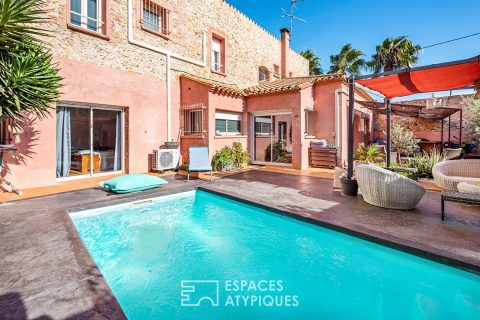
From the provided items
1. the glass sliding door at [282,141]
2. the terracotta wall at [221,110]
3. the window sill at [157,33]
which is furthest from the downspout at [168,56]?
the glass sliding door at [282,141]

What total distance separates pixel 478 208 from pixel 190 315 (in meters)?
6.75

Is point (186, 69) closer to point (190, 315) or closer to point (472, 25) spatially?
point (190, 315)

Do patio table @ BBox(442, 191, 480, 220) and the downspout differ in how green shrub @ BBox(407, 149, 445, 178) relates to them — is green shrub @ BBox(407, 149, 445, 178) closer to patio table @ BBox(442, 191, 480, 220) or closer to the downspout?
patio table @ BBox(442, 191, 480, 220)

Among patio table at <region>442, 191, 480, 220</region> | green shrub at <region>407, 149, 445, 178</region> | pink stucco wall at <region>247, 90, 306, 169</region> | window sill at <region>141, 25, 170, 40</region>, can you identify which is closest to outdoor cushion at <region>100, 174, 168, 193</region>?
window sill at <region>141, 25, 170, 40</region>

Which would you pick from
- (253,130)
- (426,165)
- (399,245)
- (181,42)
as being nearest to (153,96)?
(181,42)

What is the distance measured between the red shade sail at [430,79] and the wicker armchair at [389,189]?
2.60 meters

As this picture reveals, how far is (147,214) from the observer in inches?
242

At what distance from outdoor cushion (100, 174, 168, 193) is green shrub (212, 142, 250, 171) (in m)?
3.93

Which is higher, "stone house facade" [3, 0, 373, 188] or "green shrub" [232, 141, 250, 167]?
"stone house facade" [3, 0, 373, 188]

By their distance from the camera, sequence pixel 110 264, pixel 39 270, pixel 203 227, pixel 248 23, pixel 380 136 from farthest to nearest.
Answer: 1. pixel 380 136
2. pixel 248 23
3. pixel 203 227
4. pixel 110 264
5. pixel 39 270

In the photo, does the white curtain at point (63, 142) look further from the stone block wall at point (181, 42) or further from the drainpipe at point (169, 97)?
the drainpipe at point (169, 97)

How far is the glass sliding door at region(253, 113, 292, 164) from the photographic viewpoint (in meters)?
13.8

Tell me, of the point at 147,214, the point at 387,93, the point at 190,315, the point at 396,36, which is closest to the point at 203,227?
the point at 147,214

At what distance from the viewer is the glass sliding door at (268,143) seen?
13.8 m
